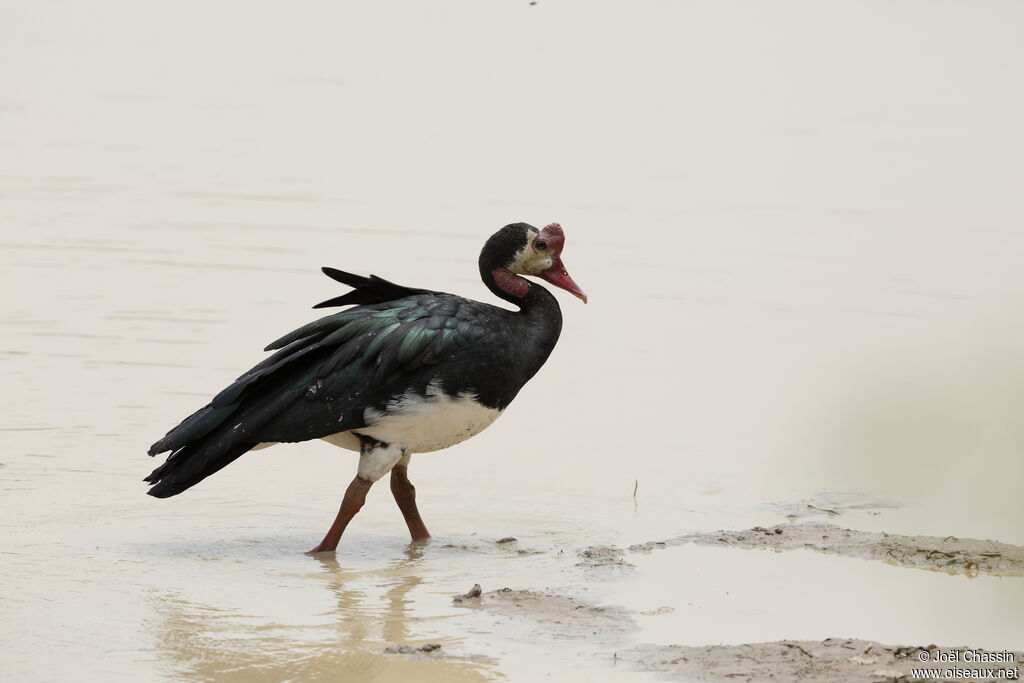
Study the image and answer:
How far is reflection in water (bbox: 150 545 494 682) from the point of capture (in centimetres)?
691

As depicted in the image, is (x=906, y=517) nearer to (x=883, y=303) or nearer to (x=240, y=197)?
(x=883, y=303)

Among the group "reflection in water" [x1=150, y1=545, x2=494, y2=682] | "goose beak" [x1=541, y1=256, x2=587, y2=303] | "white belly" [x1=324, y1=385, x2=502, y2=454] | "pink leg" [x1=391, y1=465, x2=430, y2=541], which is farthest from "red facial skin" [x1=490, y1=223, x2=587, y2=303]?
"reflection in water" [x1=150, y1=545, x2=494, y2=682]

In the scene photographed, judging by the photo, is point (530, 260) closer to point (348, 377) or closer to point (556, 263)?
point (556, 263)

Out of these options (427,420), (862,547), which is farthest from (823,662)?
(427,420)

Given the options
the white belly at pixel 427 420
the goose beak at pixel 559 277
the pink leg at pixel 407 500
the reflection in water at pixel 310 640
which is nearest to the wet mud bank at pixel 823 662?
the reflection in water at pixel 310 640

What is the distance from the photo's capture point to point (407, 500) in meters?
9.20

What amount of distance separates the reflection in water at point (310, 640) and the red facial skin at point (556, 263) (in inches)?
86.3

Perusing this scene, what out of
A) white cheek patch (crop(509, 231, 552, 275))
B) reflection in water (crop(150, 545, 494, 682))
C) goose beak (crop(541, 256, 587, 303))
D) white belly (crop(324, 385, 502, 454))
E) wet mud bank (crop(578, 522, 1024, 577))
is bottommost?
reflection in water (crop(150, 545, 494, 682))

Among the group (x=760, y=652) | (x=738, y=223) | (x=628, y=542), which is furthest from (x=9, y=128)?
(x=760, y=652)

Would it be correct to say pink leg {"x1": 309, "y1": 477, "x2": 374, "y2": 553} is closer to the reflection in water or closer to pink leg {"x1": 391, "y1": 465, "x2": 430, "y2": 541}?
pink leg {"x1": 391, "y1": 465, "x2": 430, "y2": 541}

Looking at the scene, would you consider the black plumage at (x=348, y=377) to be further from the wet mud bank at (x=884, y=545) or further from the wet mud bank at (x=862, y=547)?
the wet mud bank at (x=884, y=545)

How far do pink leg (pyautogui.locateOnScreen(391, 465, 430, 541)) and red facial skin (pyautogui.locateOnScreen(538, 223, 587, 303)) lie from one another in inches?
56.7

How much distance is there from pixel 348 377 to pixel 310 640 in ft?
5.91

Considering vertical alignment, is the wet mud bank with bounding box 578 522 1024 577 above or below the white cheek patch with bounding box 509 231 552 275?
below
